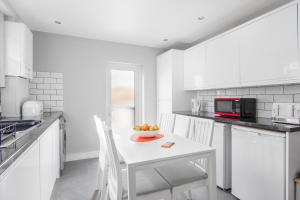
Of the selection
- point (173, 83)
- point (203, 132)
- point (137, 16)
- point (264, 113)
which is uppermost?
point (137, 16)

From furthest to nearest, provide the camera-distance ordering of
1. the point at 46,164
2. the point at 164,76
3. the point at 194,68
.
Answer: the point at 164,76 < the point at 194,68 < the point at 46,164

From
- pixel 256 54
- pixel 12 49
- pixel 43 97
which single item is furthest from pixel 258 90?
pixel 43 97

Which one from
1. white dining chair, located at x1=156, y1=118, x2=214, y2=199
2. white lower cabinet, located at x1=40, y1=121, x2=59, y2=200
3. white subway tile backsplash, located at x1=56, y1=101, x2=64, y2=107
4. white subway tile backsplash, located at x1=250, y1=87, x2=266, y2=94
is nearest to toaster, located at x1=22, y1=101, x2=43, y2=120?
white lower cabinet, located at x1=40, y1=121, x2=59, y2=200

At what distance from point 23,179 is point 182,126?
175 centimetres

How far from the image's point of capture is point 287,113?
1.75 m

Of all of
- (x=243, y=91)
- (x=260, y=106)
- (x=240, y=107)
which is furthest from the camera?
(x=243, y=91)

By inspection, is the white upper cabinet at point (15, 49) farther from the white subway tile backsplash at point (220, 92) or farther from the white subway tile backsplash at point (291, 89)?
the white subway tile backsplash at point (291, 89)

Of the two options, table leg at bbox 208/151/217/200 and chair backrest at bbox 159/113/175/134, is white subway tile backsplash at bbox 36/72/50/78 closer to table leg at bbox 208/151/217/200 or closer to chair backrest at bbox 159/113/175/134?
chair backrest at bbox 159/113/175/134

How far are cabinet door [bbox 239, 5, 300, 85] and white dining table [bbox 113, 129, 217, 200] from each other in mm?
1257

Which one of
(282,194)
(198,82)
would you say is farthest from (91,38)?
(282,194)

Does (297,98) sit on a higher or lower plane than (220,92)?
lower

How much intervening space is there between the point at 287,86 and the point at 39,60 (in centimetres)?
391

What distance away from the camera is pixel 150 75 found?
3797 millimetres

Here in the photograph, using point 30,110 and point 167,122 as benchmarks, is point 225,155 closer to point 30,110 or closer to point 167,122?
point 167,122
